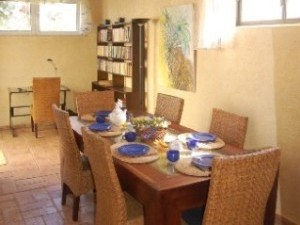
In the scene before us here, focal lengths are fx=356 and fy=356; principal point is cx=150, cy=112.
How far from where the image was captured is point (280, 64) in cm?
275

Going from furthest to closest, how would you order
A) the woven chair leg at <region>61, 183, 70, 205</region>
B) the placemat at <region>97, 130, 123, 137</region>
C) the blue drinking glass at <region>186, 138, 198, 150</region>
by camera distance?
the woven chair leg at <region>61, 183, 70, 205</region> → the placemat at <region>97, 130, 123, 137</region> → the blue drinking glass at <region>186, 138, 198, 150</region>

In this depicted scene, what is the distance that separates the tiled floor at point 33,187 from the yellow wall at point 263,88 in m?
0.54

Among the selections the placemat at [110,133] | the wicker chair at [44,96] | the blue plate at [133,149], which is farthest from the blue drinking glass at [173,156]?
the wicker chair at [44,96]

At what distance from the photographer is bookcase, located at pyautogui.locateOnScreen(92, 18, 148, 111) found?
15.9 feet

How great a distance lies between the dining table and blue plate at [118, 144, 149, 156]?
107mm

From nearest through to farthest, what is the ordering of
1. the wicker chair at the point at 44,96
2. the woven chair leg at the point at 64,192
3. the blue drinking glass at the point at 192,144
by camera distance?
the blue drinking glass at the point at 192,144, the woven chair leg at the point at 64,192, the wicker chair at the point at 44,96

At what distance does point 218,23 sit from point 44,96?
2861 mm

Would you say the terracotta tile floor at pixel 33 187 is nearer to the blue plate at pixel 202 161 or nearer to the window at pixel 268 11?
the blue plate at pixel 202 161

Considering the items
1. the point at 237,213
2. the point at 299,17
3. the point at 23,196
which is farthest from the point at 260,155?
the point at 23,196

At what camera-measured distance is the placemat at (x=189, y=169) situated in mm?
1957

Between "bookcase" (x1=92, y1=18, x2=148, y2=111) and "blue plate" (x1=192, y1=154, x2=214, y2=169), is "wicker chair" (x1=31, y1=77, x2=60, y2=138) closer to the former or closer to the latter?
"bookcase" (x1=92, y1=18, x2=148, y2=111)

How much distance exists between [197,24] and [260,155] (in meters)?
2.32

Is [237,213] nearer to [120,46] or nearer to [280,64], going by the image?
[280,64]

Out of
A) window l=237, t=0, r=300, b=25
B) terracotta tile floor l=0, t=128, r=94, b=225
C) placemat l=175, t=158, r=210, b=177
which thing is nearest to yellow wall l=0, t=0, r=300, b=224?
window l=237, t=0, r=300, b=25
